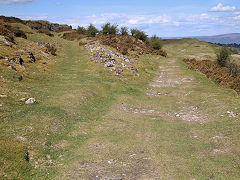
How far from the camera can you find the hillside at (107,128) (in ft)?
29.0

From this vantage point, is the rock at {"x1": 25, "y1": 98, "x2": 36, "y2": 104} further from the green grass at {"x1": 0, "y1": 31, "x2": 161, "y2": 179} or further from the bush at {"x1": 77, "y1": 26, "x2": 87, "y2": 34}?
the bush at {"x1": 77, "y1": 26, "x2": 87, "y2": 34}

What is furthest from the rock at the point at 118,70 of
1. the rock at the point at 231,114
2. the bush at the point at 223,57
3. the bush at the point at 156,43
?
the bush at the point at 156,43

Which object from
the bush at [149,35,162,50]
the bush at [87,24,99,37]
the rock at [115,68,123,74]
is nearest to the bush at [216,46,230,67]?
the bush at [149,35,162,50]

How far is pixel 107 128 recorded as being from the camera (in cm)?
1355

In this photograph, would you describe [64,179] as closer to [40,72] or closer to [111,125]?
[111,125]

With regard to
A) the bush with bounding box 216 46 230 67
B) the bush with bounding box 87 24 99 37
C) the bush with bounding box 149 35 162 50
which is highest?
the bush with bounding box 87 24 99 37

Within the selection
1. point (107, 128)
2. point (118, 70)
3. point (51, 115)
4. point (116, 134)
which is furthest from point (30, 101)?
point (118, 70)

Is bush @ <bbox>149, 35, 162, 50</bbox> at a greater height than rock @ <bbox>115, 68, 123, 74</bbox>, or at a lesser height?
greater

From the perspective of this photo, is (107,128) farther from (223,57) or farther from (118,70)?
(223,57)

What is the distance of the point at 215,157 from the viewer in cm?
1001

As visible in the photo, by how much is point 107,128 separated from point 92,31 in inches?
2176

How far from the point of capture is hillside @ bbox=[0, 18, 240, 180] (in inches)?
348

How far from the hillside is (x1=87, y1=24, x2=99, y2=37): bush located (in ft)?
132

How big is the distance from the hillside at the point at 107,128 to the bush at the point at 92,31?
40242mm
